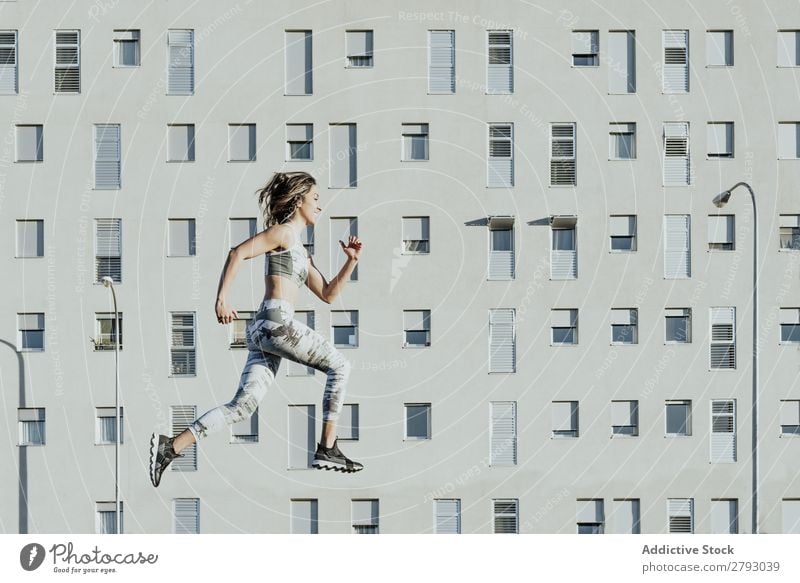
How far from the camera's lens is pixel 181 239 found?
680 inches

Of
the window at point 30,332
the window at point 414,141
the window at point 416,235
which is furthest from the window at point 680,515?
the window at point 30,332

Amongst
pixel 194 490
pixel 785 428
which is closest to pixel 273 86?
pixel 194 490

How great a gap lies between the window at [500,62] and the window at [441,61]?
42cm

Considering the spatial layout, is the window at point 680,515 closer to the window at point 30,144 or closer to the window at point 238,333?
the window at point 238,333

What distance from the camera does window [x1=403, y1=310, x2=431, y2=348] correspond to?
17.5 metres

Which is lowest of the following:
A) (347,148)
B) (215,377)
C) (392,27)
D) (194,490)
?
(194,490)

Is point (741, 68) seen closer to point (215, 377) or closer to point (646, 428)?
point (646, 428)

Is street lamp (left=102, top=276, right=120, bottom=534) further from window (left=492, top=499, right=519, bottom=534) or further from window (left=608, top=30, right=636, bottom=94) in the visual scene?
window (left=608, top=30, right=636, bottom=94)

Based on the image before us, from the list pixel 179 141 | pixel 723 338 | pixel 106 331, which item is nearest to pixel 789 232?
pixel 723 338

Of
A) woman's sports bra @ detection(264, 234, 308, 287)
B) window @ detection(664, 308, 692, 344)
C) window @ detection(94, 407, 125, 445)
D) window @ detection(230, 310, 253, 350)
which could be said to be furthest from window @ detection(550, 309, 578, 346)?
window @ detection(94, 407, 125, 445)

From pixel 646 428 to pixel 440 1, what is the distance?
5750mm

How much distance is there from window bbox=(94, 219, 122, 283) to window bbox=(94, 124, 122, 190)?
1.44 feet

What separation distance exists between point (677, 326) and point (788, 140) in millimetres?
2588

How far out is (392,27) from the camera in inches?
683
